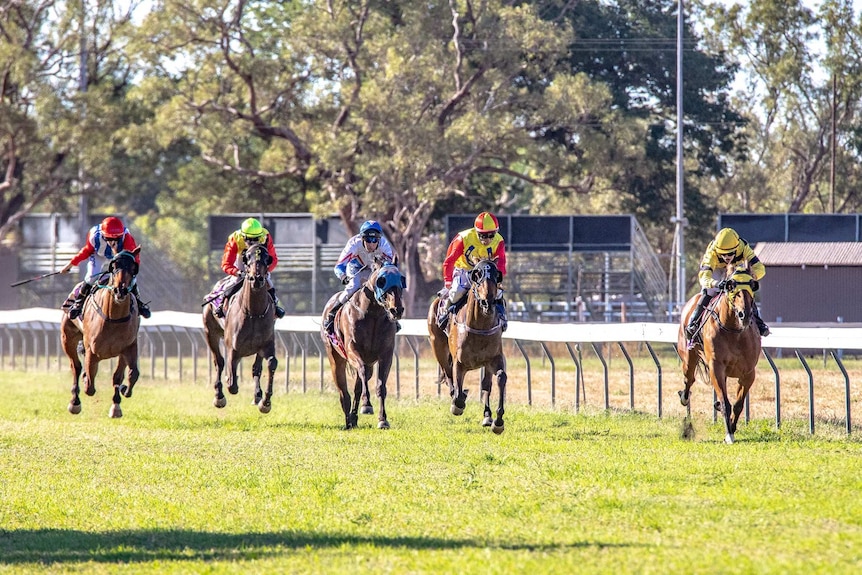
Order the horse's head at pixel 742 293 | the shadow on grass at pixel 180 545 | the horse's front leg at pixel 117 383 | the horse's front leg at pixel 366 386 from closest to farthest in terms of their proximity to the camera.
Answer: the shadow on grass at pixel 180 545 < the horse's head at pixel 742 293 < the horse's front leg at pixel 366 386 < the horse's front leg at pixel 117 383

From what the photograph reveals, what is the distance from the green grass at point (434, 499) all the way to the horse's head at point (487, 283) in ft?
4.40

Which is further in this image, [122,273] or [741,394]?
[122,273]

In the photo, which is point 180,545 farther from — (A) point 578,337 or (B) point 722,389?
(A) point 578,337

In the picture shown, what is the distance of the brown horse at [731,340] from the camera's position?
13.0 metres

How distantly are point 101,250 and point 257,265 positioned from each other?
1.92m

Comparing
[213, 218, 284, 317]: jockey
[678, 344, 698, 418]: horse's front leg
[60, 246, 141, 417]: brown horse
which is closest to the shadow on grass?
[60, 246, 141, 417]: brown horse

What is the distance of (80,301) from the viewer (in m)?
16.6

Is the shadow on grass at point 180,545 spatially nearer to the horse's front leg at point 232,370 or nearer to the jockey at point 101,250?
the jockey at point 101,250

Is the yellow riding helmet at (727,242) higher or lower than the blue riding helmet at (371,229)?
lower

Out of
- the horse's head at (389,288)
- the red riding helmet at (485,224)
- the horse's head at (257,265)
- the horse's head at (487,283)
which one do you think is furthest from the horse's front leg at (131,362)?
the horse's head at (487,283)

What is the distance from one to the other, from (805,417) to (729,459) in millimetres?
4449

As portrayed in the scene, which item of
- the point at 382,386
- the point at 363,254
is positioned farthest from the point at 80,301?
the point at 382,386

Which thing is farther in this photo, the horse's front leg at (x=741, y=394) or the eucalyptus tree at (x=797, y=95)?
the eucalyptus tree at (x=797, y=95)

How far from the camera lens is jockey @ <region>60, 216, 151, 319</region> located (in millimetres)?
15867
